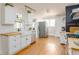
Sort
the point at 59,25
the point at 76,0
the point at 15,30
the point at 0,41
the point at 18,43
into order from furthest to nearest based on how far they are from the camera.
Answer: the point at 59,25
the point at 15,30
the point at 18,43
the point at 0,41
the point at 76,0

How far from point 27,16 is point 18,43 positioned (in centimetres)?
130

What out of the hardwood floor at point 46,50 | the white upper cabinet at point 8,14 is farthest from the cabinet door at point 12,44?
the white upper cabinet at point 8,14

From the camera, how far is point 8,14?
2.70 meters

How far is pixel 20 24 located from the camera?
3375 mm

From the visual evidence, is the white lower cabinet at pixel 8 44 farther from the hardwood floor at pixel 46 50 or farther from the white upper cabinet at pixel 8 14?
the white upper cabinet at pixel 8 14

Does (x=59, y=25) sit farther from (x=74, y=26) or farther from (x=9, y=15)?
(x=9, y=15)

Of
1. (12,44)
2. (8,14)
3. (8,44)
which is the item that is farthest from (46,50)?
(8,14)

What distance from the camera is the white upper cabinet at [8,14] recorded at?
2.61 metres

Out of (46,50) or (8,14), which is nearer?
(8,14)

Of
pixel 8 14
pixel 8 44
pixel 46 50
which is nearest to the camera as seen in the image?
pixel 8 44

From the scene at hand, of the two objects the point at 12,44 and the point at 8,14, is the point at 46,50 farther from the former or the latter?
the point at 8,14

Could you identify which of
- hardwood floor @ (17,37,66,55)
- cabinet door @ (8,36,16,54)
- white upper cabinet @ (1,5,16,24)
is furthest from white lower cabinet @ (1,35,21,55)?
white upper cabinet @ (1,5,16,24)
